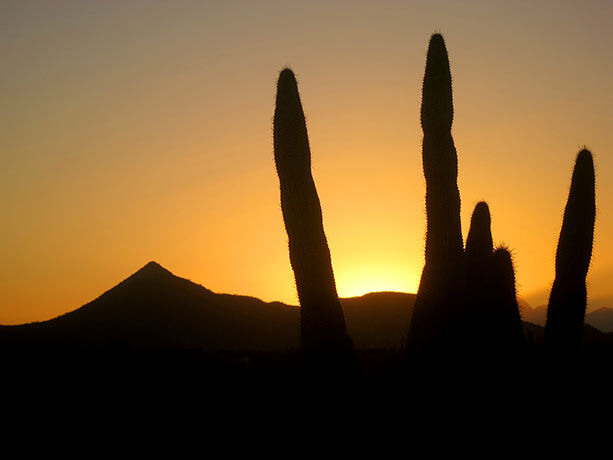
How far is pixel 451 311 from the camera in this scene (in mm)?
16812

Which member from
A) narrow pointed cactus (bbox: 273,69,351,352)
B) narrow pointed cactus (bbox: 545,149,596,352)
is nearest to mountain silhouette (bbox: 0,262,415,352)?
narrow pointed cactus (bbox: 545,149,596,352)

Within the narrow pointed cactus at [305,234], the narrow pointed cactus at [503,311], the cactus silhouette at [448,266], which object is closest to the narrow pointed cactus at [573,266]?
the narrow pointed cactus at [503,311]

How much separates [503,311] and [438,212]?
286 cm

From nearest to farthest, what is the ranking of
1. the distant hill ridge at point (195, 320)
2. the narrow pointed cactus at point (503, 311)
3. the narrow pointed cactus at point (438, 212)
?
the narrow pointed cactus at point (503, 311), the narrow pointed cactus at point (438, 212), the distant hill ridge at point (195, 320)

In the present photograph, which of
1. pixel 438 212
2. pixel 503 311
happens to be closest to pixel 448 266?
pixel 438 212

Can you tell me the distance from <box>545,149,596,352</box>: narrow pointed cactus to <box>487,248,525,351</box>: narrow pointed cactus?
1.44 meters

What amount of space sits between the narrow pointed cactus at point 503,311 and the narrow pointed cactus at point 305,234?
3726mm

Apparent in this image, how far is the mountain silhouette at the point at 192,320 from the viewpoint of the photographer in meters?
36.1

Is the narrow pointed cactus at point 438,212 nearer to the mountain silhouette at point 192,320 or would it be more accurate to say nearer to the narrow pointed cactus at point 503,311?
the narrow pointed cactus at point 503,311

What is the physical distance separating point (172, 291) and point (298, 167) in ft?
92.9

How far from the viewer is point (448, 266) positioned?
56.1 ft

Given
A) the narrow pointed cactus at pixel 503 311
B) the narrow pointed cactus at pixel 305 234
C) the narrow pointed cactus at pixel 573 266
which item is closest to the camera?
the narrow pointed cactus at pixel 305 234

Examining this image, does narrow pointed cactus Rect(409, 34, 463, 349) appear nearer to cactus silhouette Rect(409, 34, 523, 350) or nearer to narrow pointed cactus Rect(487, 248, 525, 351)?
cactus silhouette Rect(409, 34, 523, 350)

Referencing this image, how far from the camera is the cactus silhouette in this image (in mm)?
16766
